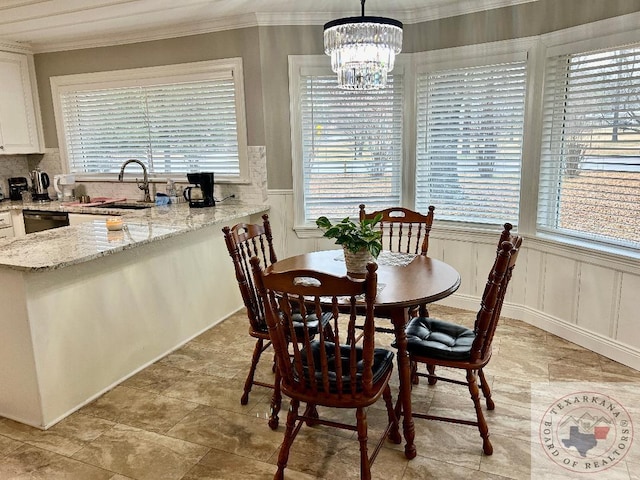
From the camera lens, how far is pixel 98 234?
3102 mm

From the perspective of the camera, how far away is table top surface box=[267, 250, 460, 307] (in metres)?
2.18

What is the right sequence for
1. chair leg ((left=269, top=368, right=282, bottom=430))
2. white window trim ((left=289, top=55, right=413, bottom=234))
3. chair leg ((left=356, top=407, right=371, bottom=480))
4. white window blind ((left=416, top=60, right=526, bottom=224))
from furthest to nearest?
1. white window trim ((left=289, top=55, right=413, bottom=234))
2. white window blind ((left=416, top=60, right=526, bottom=224))
3. chair leg ((left=269, top=368, right=282, bottom=430))
4. chair leg ((left=356, top=407, right=371, bottom=480))

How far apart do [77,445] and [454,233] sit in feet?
10.0

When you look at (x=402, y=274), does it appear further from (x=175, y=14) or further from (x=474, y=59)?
(x=175, y=14)

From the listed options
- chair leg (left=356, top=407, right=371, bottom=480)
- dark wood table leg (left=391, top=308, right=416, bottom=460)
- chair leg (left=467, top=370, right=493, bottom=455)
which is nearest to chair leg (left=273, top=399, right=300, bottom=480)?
chair leg (left=356, top=407, right=371, bottom=480)

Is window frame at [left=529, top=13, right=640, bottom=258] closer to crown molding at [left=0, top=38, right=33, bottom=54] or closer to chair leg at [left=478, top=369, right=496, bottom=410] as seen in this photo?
chair leg at [left=478, top=369, right=496, bottom=410]

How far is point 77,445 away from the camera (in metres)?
2.37

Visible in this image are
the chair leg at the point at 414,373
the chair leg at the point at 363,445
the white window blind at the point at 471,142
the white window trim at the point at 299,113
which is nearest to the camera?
the chair leg at the point at 363,445

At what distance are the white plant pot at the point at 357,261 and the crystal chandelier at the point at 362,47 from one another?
2.85ft

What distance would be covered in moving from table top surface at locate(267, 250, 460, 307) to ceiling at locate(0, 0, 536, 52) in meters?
2.04

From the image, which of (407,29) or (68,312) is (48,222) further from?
(407,29)

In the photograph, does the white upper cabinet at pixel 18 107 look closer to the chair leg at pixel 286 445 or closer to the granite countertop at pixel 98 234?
the granite countertop at pixel 98 234

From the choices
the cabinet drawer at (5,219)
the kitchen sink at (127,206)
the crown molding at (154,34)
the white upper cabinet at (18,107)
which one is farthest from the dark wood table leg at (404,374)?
the white upper cabinet at (18,107)

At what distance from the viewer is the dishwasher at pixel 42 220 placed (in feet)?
14.2
